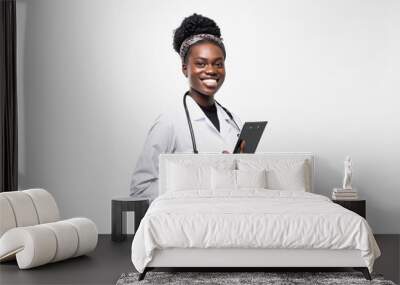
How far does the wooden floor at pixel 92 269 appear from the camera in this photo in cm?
493

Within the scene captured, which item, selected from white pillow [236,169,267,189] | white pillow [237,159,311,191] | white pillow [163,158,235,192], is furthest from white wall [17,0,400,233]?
white pillow [236,169,267,189]

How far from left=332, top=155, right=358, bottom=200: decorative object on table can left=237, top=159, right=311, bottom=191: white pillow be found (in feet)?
1.05

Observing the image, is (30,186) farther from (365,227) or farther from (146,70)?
(365,227)

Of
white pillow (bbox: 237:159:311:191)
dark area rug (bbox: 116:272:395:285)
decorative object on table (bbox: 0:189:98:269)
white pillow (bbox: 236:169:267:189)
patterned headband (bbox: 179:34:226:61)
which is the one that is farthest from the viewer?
patterned headband (bbox: 179:34:226:61)

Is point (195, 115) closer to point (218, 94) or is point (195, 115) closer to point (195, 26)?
point (218, 94)

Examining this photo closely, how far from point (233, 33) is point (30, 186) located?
2.83 meters

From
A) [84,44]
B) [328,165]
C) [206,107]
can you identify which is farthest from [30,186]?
[328,165]

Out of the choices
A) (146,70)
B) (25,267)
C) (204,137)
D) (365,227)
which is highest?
(146,70)

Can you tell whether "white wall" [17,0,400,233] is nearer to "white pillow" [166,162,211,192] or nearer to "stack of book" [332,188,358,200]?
"stack of book" [332,188,358,200]

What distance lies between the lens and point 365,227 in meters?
4.80

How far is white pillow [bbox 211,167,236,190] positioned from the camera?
635cm

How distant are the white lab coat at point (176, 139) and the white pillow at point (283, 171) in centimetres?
51

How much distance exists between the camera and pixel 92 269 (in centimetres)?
534

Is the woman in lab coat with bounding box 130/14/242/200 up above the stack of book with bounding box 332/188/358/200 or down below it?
above
